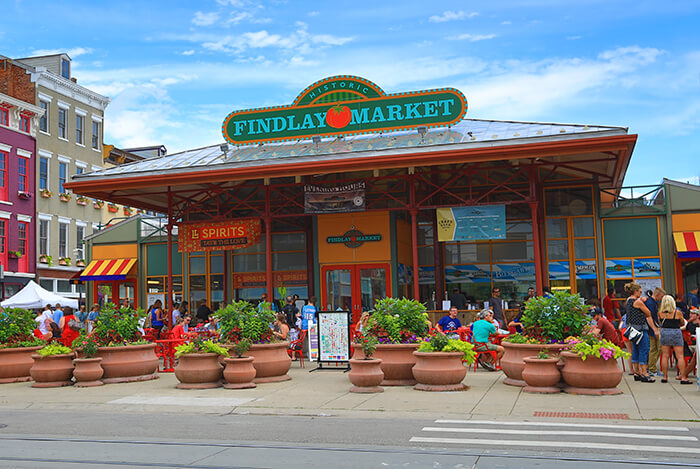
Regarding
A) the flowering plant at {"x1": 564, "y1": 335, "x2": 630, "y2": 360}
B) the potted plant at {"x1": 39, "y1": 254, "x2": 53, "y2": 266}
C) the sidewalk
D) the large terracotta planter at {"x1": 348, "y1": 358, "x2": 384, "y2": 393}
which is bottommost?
the sidewalk

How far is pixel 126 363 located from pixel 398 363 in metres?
5.94

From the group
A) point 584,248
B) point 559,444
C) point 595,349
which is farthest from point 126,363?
point 584,248

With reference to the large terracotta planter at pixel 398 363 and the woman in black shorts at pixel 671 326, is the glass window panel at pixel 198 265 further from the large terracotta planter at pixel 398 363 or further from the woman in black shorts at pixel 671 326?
the woman in black shorts at pixel 671 326

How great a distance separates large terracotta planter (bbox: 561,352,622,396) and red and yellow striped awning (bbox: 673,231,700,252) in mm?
10402

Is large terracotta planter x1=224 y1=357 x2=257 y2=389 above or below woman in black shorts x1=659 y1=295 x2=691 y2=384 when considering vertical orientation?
below

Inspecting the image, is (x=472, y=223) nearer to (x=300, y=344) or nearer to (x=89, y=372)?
(x=300, y=344)

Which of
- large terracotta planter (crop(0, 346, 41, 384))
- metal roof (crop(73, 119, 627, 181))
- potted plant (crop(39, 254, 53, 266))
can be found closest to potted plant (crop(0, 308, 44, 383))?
large terracotta planter (crop(0, 346, 41, 384))

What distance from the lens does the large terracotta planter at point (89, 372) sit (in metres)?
15.2

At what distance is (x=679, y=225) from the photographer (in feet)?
73.0

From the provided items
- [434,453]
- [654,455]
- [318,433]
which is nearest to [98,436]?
[318,433]

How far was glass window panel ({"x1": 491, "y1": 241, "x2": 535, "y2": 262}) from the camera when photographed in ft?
77.5

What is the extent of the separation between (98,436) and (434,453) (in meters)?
4.59

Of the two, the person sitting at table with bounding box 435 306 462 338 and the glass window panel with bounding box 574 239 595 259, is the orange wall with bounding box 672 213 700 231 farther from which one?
the person sitting at table with bounding box 435 306 462 338

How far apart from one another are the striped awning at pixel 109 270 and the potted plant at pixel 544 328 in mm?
18523
